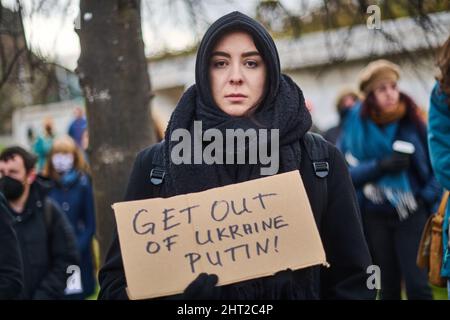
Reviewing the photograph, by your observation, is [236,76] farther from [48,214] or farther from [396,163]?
[396,163]

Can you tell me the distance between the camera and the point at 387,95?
542 centimetres

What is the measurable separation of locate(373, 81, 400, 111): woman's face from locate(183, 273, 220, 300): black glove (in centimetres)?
342

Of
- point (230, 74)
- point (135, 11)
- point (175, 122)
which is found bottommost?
point (175, 122)

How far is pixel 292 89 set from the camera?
2.58 metres

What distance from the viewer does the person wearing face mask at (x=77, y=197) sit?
7234mm

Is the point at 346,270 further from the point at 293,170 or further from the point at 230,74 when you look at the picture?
the point at 230,74

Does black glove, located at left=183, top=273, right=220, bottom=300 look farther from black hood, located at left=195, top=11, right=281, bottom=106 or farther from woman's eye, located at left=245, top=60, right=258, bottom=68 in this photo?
woman's eye, located at left=245, top=60, right=258, bottom=68

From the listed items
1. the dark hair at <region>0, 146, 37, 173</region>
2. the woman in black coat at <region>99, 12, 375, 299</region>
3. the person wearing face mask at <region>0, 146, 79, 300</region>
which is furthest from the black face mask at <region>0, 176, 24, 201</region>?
the woman in black coat at <region>99, 12, 375, 299</region>

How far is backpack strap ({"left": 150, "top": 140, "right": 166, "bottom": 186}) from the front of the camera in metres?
2.53

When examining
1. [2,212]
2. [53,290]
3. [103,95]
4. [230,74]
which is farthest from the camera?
[53,290]

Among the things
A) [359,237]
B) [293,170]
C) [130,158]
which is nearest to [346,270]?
[359,237]

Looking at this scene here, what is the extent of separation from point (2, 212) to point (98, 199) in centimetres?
57

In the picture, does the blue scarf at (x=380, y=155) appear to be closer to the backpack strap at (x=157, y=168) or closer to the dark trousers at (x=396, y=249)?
the dark trousers at (x=396, y=249)

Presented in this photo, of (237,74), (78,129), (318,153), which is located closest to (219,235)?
(318,153)
